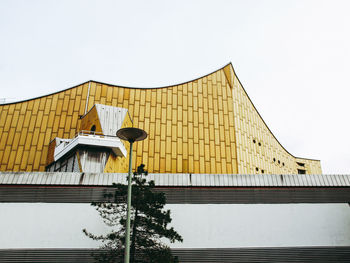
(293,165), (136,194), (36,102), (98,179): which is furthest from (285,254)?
(293,165)

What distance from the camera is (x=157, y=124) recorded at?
30.5 metres

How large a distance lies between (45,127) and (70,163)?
8.79 m

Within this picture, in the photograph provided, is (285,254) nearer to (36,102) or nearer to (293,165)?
(36,102)

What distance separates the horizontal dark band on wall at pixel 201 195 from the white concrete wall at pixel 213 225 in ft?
0.91

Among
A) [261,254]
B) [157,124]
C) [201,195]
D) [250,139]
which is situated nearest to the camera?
[261,254]

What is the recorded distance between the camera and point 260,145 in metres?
37.2

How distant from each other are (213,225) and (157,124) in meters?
17.0

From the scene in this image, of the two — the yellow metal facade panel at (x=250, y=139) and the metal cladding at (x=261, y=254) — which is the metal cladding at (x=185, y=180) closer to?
the metal cladding at (x=261, y=254)

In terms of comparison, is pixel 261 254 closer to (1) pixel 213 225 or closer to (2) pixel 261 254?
(2) pixel 261 254

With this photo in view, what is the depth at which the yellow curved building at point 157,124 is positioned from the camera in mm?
27484

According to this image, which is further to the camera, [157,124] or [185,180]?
[157,124]

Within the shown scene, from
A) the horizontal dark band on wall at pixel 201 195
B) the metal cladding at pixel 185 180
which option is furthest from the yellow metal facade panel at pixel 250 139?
the horizontal dark band on wall at pixel 201 195

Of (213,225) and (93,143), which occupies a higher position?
(93,143)

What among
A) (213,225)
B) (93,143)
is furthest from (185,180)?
(93,143)
